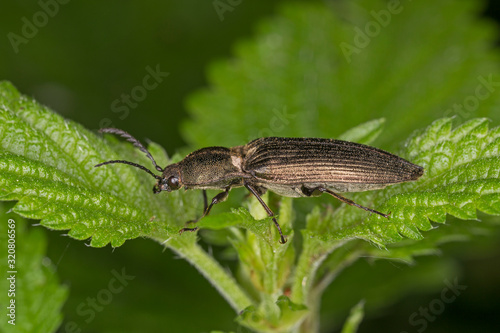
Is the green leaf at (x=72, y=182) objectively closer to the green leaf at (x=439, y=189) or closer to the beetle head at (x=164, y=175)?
the beetle head at (x=164, y=175)

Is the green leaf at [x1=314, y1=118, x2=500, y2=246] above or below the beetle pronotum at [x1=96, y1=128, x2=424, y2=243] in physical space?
below

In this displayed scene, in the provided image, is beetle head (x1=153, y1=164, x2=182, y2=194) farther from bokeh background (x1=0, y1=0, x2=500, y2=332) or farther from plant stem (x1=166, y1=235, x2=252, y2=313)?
bokeh background (x1=0, y1=0, x2=500, y2=332)

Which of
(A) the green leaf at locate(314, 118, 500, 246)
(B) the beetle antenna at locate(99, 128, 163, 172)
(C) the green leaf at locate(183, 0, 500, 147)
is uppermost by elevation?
(C) the green leaf at locate(183, 0, 500, 147)

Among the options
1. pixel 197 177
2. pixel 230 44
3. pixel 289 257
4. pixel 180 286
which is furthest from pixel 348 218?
pixel 230 44

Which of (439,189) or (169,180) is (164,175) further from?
(439,189)

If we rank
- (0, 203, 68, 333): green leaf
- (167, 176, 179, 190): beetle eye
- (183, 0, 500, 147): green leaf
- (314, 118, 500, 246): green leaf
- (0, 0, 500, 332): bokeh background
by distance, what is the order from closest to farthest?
(314, 118, 500, 246): green leaf < (0, 203, 68, 333): green leaf < (167, 176, 179, 190): beetle eye < (0, 0, 500, 332): bokeh background < (183, 0, 500, 147): green leaf

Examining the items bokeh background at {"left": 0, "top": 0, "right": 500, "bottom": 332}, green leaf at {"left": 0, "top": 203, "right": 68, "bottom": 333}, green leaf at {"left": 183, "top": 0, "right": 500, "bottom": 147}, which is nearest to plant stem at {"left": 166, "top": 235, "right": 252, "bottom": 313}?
green leaf at {"left": 0, "top": 203, "right": 68, "bottom": 333}

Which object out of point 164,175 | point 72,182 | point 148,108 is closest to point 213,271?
point 164,175
